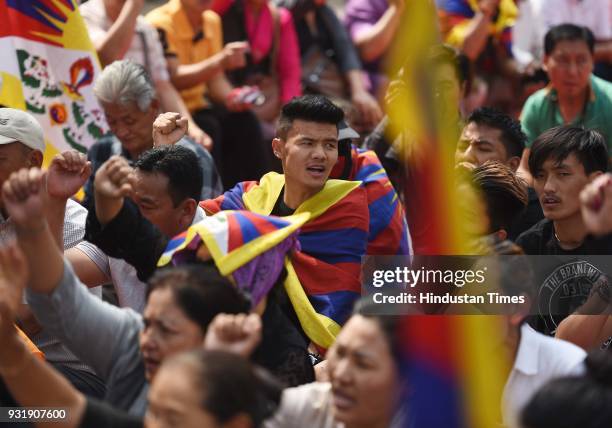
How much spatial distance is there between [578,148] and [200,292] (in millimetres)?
1883

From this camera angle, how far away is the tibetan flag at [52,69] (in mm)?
5363

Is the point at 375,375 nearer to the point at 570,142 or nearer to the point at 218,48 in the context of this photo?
the point at 570,142

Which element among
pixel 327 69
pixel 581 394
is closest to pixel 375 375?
pixel 581 394

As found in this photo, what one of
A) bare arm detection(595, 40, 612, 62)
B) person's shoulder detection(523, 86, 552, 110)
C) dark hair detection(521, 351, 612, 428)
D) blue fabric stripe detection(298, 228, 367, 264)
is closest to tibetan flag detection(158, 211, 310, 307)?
blue fabric stripe detection(298, 228, 367, 264)

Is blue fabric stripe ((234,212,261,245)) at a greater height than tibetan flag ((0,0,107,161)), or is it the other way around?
tibetan flag ((0,0,107,161))

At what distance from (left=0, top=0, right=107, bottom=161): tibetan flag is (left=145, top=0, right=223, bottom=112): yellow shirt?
0.74m

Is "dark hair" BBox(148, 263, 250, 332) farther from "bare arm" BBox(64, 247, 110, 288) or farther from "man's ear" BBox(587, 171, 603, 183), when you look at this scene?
"man's ear" BBox(587, 171, 603, 183)

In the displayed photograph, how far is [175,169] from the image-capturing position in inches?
166

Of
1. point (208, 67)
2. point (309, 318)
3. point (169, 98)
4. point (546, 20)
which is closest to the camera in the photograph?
point (309, 318)

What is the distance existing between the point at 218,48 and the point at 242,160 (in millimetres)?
589

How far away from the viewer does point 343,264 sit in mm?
4562

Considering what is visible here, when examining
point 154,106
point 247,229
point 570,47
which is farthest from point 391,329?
point 570,47

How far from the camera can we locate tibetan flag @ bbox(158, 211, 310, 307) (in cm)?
354

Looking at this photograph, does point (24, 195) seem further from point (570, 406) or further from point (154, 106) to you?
point (154, 106)
